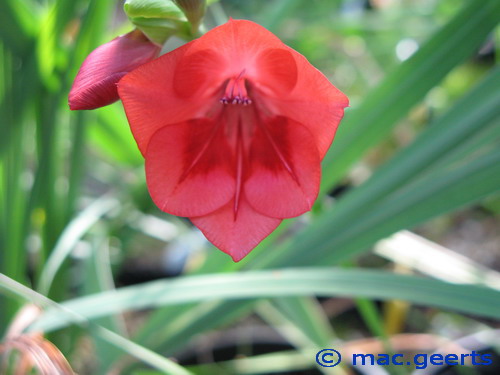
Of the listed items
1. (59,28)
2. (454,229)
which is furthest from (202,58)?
(454,229)

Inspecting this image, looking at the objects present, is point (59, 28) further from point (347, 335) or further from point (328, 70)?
point (328, 70)

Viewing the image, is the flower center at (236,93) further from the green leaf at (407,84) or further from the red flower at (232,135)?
the green leaf at (407,84)

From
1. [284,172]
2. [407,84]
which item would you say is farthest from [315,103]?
[407,84]

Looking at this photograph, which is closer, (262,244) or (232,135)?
(232,135)

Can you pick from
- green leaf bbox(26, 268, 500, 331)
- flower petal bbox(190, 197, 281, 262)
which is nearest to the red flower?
flower petal bbox(190, 197, 281, 262)

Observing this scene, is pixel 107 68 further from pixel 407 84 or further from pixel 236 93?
pixel 407 84

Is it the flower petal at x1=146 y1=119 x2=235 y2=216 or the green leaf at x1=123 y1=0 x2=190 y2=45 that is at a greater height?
the green leaf at x1=123 y1=0 x2=190 y2=45

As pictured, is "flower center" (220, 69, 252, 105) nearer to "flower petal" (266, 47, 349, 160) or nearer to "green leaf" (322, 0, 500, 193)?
"flower petal" (266, 47, 349, 160)
